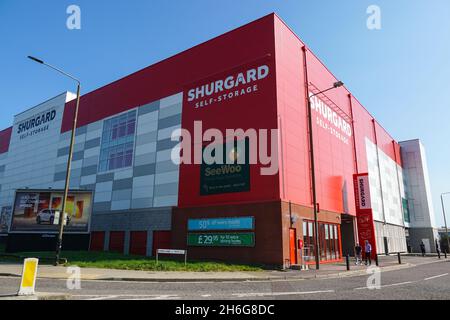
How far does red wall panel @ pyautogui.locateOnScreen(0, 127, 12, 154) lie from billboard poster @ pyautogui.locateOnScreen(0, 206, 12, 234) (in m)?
10.8

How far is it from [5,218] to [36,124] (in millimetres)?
13887

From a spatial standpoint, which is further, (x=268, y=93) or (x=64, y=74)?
(x=268, y=93)

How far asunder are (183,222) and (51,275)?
12.2 m

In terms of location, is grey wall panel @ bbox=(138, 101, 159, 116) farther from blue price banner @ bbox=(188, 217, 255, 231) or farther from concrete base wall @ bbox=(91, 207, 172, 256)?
blue price banner @ bbox=(188, 217, 255, 231)

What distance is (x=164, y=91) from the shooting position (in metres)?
32.4

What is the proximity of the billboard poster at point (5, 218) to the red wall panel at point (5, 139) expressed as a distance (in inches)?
424

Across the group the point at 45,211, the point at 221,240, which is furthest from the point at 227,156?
the point at 45,211

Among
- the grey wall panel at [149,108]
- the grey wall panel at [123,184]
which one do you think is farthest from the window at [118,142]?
the grey wall panel at [123,184]

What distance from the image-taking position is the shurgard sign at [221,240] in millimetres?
22575

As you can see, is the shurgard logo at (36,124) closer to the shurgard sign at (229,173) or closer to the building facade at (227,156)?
the building facade at (227,156)

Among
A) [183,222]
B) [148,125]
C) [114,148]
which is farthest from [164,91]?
[183,222]

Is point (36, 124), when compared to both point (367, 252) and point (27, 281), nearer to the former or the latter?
point (27, 281)
